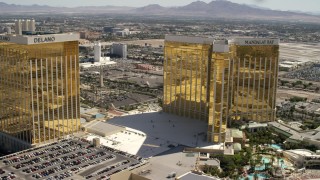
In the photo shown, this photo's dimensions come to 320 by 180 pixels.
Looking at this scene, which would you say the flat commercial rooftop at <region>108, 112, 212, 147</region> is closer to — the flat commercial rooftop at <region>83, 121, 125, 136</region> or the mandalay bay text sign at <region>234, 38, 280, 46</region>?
the flat commercial rooftop at <region>83, 121, 125, 136</region>

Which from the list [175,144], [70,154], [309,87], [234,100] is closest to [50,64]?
[70,154]

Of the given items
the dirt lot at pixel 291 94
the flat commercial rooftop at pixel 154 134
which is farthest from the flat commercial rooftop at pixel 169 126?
the dirt lot at pixel 291 94

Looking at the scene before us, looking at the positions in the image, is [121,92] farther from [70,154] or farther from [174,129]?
[70,154]

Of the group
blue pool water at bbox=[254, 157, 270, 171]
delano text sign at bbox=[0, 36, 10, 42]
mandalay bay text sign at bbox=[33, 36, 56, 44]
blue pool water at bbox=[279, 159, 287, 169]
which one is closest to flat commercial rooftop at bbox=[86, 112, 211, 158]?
blue pool water at bbox=[254, 157, 270, 171]

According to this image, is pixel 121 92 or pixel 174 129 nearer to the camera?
pixel 174 129

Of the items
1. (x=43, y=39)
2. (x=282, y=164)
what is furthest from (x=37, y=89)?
(x=282, y=164)

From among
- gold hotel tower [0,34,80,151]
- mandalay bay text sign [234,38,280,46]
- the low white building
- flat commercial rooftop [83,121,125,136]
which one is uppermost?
mandalay bay text sign [234,38,280,46]
